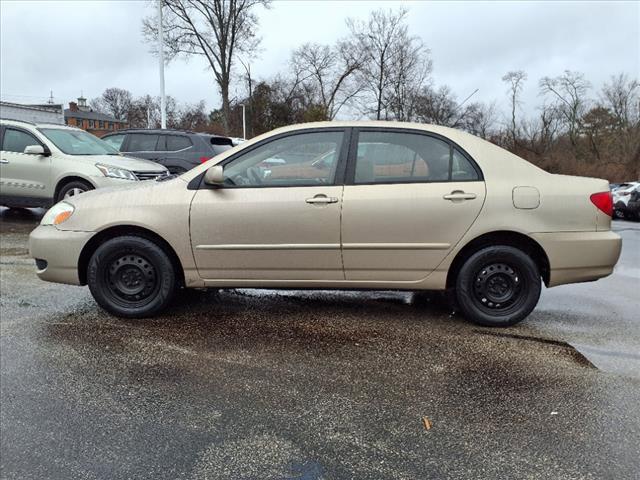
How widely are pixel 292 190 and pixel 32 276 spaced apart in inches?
142

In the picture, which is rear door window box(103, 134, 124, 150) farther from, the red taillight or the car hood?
the red taillight

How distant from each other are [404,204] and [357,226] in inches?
15.8

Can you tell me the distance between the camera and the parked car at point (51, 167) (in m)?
8.25

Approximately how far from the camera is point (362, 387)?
10.0 ft

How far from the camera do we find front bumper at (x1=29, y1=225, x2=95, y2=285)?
413 cm

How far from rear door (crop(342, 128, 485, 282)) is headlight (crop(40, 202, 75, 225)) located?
2336 mm

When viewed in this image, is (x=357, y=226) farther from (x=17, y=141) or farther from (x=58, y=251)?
(x=17, y=141)

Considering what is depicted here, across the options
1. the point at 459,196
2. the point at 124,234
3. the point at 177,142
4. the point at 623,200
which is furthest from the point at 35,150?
the point at 623,200

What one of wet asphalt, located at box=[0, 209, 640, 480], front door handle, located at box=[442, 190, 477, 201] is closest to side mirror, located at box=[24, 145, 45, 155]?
wet asphalt, located at box=[0, 209, 640, 480]

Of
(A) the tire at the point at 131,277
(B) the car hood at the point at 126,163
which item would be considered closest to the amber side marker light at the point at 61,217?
(A) the tire at the point at 131,277

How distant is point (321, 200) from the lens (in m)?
3.89

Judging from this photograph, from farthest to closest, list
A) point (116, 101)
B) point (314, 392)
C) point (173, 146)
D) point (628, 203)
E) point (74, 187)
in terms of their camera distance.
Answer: point (116, 101), point (628, 203), point (173, 146), point (74, 187), point (314, 392)

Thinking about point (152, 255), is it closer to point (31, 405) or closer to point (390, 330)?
point (31, 405)

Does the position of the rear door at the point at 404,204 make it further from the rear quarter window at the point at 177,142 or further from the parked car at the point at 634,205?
the parked car at the point at 634,205
